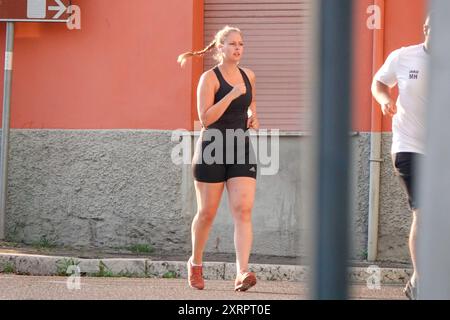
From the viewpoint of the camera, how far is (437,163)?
5.82 ft

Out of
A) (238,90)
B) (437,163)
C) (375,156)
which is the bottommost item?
(437,163)

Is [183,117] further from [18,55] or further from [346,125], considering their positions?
[346,125]

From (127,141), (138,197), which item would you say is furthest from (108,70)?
(138,197)

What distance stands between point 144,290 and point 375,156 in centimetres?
345

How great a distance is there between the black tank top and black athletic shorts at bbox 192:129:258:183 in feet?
0.31

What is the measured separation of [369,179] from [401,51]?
373 centimetres

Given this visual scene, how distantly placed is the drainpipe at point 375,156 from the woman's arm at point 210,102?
333 cm

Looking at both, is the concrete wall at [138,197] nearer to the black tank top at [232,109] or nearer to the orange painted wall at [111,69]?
the orange painted wall at [111,69]

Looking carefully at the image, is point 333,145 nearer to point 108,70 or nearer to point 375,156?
point 375,156

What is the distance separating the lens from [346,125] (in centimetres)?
168

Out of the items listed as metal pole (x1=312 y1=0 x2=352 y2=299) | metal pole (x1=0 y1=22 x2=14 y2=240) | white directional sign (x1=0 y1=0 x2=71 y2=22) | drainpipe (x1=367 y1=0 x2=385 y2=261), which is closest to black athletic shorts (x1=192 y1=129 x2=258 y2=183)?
drainpipe (x1=367 y1=0 x2=385 y2=261)

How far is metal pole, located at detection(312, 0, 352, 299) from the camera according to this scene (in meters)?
1.65

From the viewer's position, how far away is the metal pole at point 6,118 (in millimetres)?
10672
